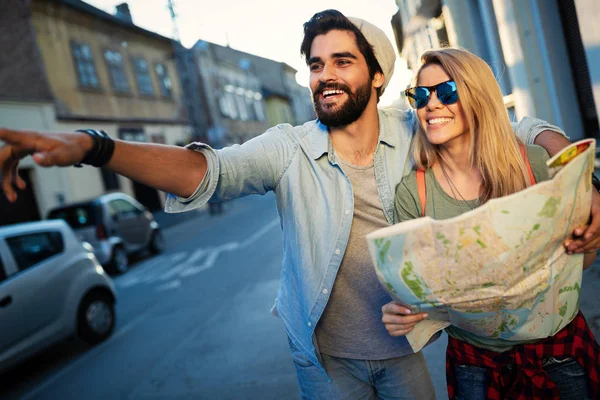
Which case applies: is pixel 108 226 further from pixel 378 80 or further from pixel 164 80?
pixel 164 80

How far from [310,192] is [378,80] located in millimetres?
679

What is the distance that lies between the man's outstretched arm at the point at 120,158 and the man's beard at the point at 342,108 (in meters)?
0.57

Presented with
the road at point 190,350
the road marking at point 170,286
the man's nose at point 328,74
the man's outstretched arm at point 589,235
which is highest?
the man's nose at point 328,74

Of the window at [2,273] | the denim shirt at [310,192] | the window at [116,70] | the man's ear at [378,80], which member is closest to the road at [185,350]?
the window at [2,273]

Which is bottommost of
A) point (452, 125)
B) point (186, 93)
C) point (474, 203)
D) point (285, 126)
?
point (474, 203)

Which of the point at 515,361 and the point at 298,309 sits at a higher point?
the point at 298,309

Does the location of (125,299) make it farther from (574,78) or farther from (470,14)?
(470,14)

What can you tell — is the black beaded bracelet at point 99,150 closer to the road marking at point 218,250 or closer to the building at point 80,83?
the road marking at point 218,250

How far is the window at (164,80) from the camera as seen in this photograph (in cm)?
2302

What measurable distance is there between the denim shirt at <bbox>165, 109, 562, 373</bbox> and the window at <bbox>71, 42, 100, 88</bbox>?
17.9m

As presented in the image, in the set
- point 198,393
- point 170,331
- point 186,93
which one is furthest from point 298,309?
point 186,93

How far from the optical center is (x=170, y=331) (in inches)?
217

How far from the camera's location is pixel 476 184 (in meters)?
1.67

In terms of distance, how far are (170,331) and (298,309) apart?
4.11 m
